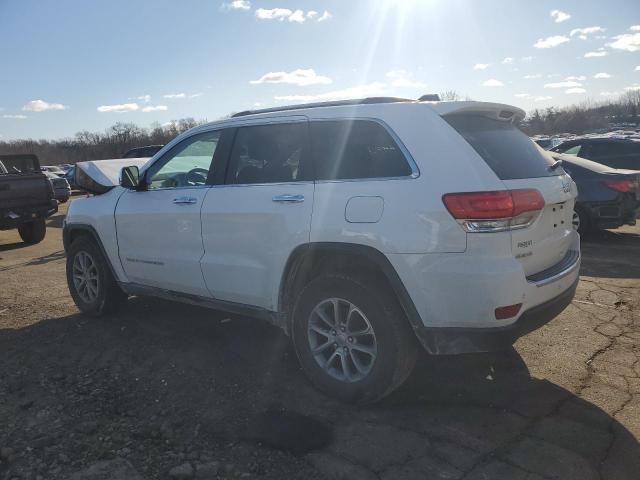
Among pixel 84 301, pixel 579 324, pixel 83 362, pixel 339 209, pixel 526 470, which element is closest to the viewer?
pixel 526 470

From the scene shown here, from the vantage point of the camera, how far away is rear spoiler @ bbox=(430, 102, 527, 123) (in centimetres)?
340

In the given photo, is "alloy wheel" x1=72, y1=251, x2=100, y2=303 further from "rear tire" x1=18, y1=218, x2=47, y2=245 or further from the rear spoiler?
"rear tire" x1=18, y1=218, x2=47, y2=245

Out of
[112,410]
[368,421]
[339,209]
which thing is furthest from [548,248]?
[112,410]

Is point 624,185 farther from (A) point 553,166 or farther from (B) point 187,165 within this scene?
(B) point 187,165

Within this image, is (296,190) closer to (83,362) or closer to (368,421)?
(368,421)

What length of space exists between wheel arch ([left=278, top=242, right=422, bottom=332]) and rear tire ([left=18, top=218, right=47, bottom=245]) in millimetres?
9766

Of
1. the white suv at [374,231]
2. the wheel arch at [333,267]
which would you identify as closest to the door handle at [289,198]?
the white suv at [374,231]

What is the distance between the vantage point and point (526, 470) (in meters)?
2.78

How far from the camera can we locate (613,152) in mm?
10820

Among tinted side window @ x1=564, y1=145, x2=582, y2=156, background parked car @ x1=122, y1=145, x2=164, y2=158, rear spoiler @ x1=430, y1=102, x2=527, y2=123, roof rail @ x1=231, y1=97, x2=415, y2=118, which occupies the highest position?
roof rail @ x1=231, y1=97, x2=415, y2=118

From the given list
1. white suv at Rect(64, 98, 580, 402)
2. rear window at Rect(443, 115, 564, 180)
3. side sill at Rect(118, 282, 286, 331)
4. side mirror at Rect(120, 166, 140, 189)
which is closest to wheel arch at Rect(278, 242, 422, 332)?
white suv at Rect(64, 98, 580, 402)

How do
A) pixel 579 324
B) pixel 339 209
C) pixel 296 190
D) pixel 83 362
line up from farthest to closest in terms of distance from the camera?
pixel 579 324
pixel 83 362
pixel 296 190
pixel 339 209

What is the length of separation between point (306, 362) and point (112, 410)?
1.31 m

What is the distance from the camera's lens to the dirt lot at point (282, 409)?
2902 mm
